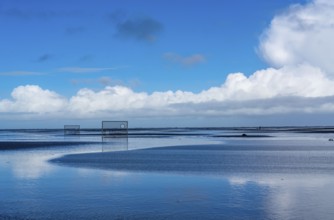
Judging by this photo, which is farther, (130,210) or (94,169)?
(94,169)

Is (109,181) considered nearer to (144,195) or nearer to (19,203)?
(144,195)

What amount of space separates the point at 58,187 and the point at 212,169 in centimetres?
951

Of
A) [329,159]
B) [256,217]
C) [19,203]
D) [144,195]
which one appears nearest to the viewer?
[256,217]

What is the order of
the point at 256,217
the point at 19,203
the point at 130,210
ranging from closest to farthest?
the point at 256,217
the point at 130,210
the point at 19,203

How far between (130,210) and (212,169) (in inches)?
455

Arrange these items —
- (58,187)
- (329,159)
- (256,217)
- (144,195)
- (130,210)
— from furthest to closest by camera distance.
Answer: (329,159), (58,187), (144,195), (130,210), (256,217)

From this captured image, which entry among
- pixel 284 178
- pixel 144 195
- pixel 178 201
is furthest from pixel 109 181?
Answer: pixel 284 178

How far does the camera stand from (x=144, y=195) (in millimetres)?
16297

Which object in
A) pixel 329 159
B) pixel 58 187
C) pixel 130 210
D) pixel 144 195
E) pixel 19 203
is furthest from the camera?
pixel 329 159

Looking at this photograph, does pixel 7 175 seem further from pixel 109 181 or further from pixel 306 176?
pixel 306 176

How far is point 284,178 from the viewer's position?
20.8 meters

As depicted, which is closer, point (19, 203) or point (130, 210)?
point (130, 210)

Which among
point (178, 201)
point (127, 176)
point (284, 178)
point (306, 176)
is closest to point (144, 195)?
point (178, 201)

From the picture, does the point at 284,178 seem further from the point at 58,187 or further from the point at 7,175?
the point at 7,175
